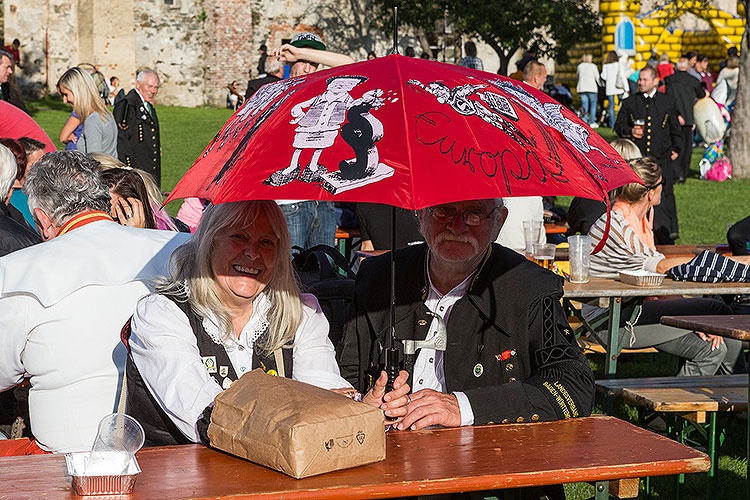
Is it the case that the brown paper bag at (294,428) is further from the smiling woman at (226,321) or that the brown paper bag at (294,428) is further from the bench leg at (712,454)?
the bench leg at (712,454)

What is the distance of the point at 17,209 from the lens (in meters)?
5.94

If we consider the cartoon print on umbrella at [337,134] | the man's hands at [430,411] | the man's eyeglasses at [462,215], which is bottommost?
the man's hands at [430,411]

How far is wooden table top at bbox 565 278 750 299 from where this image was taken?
202 inches

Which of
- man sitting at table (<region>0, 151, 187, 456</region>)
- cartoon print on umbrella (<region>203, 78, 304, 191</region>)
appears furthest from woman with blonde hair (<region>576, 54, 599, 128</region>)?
cartoon print on umbrella (<region>203, 78, 304, 191</region>)

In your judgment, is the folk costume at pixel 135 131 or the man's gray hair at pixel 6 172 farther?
the folk costume at pixel 135 131

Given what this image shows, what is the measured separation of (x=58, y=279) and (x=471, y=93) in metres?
1.49

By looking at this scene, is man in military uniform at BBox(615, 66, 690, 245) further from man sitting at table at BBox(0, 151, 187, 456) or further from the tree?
the tree

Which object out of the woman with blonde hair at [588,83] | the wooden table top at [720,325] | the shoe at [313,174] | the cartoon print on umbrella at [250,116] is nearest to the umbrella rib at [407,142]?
the shoe at [313,174]

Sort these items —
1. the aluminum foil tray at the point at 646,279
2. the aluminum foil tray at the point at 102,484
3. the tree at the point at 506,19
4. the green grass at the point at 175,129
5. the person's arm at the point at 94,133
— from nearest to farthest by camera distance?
the aluminum foil tray at the point at 102,484
the aluminum foil tray at the point at 646,279
the person's arm at the point at 94,133
the green grass at the point at 175,129
the tree at the point at 506,19

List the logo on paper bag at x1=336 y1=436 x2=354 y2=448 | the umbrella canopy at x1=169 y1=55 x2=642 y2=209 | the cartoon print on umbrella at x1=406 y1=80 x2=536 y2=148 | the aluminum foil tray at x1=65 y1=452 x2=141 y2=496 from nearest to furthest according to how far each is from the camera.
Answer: the aluminum foil tray at x1=65 y1=452 x2=141 y2=496 < the logo on paper bag at x1=336 y1=436 x2=354 y2=448 < the umbrella canopy at x1=169 y1=55 x2=642 y2=209 < the cartoon print on umbrella at x1=406 y1=80 x2=536 y2=148

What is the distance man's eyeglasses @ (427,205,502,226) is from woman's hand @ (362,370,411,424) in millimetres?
557

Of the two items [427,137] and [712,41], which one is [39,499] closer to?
[427,137]

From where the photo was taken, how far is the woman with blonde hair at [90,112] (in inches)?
383

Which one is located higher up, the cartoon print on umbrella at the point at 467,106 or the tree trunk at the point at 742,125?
the cartoon print on umbrella at the point at 467,106
